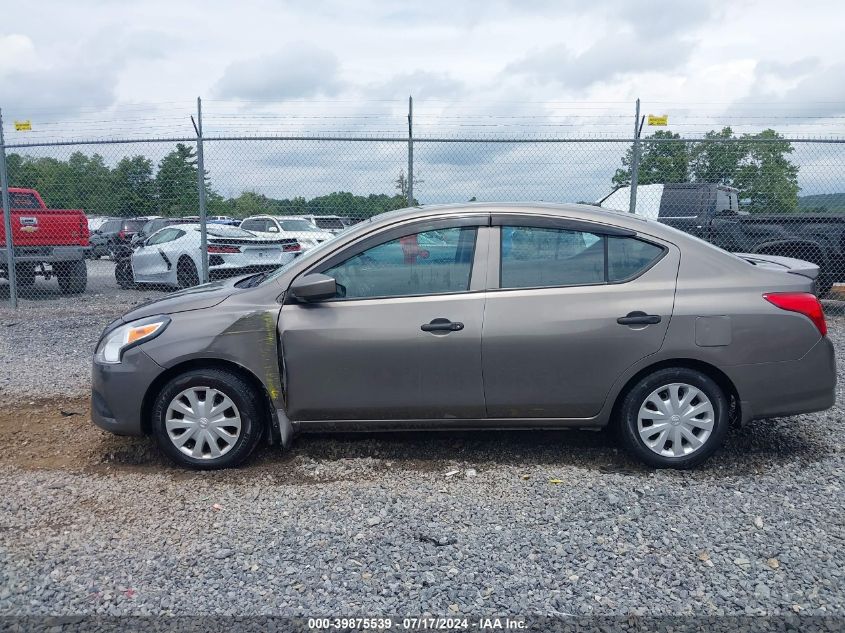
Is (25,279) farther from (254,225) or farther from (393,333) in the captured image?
(393,333)

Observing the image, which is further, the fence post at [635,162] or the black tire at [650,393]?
the fence post at [635,162]

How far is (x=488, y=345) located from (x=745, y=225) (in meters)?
6.92

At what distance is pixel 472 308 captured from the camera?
420 centimetres

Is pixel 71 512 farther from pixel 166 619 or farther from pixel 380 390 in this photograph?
pixel 380 390

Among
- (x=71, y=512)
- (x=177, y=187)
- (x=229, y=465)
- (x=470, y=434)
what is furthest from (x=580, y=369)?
(x=177, y=187)

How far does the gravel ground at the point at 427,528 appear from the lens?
2916mm

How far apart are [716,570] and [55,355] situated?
703 cm

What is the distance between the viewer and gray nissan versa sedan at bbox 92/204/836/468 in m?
4.16

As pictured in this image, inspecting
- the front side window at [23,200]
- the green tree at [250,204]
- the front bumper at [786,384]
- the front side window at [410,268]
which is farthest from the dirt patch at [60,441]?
the front side window at [23,200]

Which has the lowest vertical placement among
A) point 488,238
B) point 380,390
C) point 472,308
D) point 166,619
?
point 166,619

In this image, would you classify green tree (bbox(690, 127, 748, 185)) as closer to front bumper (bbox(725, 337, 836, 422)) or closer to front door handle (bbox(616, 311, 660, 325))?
front bumper (bbox(725, 337, 836, 422))

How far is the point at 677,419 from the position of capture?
166 inches

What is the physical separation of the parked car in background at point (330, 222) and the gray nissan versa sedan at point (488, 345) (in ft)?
14.0

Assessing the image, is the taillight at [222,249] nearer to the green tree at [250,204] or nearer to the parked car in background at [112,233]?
the green tree at [250,204]
